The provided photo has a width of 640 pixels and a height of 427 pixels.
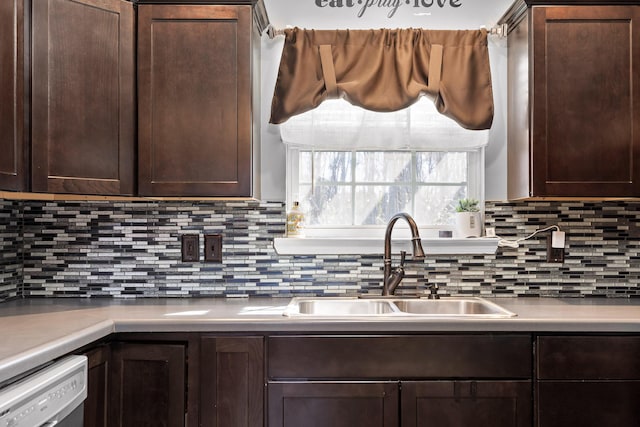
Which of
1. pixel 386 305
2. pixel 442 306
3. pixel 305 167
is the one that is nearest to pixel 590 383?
pixel 442 306

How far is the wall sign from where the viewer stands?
2.33 metres

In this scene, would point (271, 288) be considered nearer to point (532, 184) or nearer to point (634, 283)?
point (532, 184)

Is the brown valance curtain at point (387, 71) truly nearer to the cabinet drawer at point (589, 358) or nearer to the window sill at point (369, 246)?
the window sill at point (369, 246)

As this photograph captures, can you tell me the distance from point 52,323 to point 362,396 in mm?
1062

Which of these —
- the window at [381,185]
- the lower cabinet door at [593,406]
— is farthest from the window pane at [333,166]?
the lower cabinet door at [593,406]

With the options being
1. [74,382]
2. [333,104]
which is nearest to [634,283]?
[333,104]

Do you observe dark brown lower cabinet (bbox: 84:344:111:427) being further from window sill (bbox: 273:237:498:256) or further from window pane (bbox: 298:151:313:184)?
window pane (bbox: 298:151:313:184)

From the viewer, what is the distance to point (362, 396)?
1681mm

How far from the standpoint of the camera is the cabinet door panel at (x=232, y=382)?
5.54ft

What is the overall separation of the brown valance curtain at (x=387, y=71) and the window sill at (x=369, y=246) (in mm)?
527

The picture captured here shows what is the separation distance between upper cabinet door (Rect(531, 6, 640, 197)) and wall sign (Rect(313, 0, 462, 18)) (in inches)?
19.3

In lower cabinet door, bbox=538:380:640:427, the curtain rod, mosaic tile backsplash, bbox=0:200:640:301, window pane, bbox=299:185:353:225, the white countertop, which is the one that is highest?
the curtain rod

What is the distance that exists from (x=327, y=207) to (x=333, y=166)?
0.20 meters

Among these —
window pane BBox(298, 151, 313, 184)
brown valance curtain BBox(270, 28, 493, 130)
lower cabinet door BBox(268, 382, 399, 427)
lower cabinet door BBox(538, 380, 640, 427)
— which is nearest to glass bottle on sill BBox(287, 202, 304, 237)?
window pane BBox(298, 151, 313, 184)
